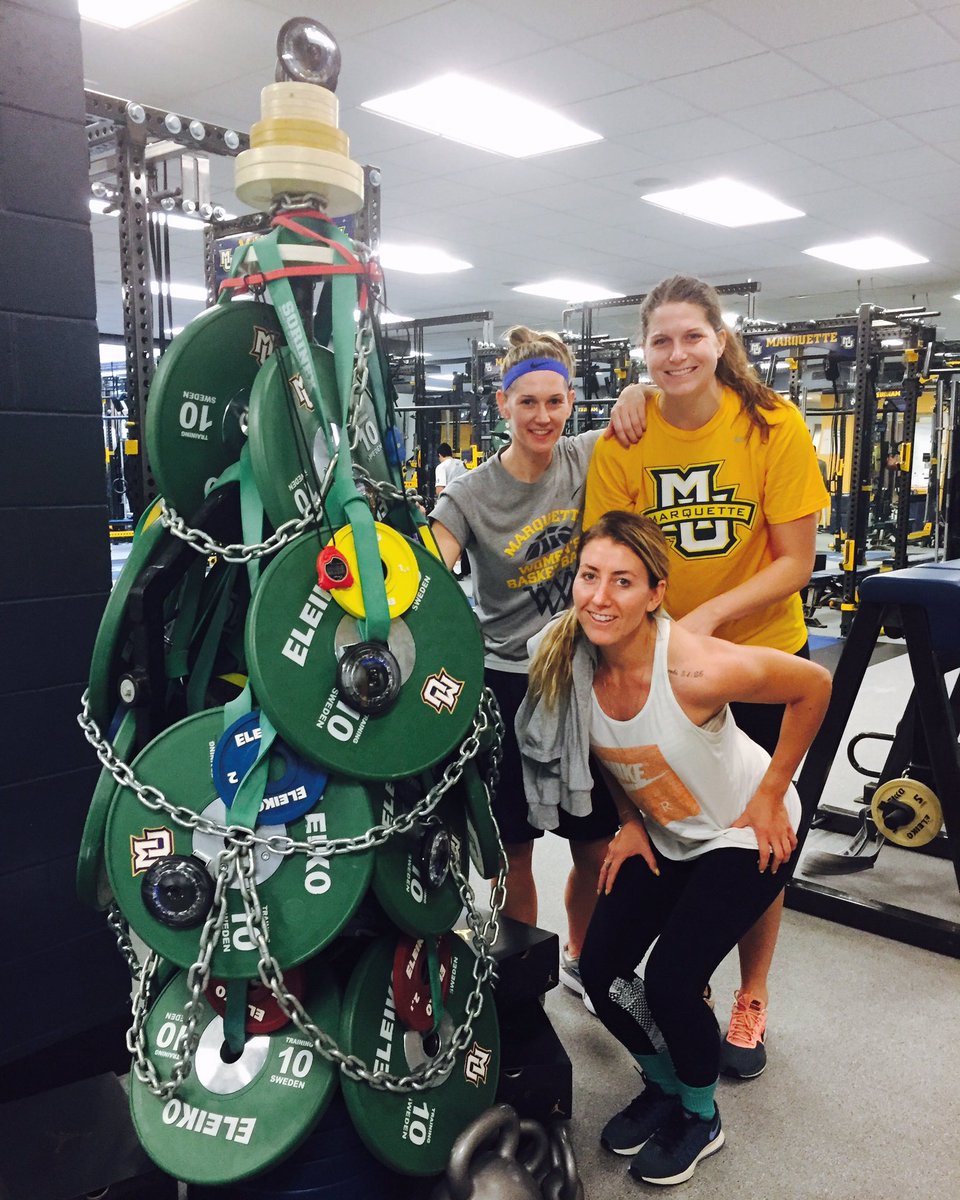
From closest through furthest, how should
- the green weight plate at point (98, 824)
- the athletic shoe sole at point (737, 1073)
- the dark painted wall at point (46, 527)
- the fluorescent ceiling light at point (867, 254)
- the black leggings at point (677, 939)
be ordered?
1. the green weight plate at point (98, 824)
2. the black leggings at point (677, 939)
3. the dark painted wall at point (46, 527)
4. the athletic shoe sole at point (737, 1073)
5. the fluorescent ceiling light at point (867, 254)

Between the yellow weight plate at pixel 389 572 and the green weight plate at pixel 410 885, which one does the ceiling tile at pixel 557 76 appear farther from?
the green weight plate at pixel 410 885

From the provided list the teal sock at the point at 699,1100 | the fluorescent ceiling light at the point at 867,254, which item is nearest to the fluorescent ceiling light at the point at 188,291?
the fluorescent ceiling light at the point at 867,254

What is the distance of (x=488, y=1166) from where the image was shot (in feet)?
4.55

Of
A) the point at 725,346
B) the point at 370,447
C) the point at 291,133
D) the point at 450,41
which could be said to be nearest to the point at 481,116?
the point at 450,41

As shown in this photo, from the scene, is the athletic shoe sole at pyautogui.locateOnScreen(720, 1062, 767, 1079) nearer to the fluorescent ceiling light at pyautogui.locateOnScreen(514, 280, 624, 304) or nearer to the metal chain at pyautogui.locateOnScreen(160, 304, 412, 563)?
the metal chain at pyautogui.locateOnScreen(160, 304, 412, 563)

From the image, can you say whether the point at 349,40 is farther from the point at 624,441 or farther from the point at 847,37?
the point at 624,441

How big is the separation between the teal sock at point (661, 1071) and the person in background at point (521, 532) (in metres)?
0.48

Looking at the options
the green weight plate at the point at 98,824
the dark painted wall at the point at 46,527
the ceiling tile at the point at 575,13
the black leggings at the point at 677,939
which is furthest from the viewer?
the ceiling tile at the point at 575,13

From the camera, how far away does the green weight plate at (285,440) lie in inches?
53.5

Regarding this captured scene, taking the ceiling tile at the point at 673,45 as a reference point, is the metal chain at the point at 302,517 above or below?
below

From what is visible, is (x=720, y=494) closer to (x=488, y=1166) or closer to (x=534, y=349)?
(x=534, y=349)

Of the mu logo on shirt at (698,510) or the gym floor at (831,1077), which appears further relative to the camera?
the mu logo on shirt at (698,510)

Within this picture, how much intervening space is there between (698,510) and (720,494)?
55mm

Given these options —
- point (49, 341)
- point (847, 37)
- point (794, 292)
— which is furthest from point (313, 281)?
point (794, 292)
